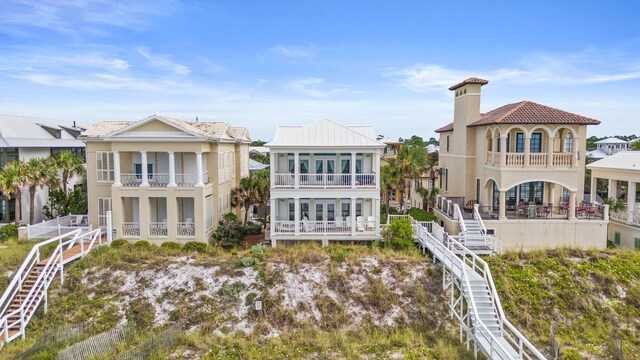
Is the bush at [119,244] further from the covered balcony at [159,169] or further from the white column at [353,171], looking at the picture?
the white column at [353,171]

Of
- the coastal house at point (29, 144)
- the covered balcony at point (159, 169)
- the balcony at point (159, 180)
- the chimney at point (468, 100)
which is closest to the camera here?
the covered balcony at point (159, 169)

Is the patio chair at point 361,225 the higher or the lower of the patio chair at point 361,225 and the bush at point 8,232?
the higher

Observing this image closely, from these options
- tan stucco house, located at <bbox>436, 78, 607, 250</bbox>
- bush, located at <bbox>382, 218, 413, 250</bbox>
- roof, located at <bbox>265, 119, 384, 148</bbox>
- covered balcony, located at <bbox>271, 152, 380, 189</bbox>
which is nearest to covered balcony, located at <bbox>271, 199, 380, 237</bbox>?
bush, located at <bbox>382, 218, 413, 250</bbox>

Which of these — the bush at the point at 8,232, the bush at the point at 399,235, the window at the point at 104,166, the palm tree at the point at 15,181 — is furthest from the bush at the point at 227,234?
the palm tree at the point at 15,181

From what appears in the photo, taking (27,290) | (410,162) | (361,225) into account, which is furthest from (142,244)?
(410,162)

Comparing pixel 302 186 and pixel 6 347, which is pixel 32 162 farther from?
pixel 302 186

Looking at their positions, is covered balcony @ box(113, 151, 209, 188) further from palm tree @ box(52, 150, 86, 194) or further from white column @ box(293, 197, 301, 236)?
white column @ box(293, 197, 301, 236)
